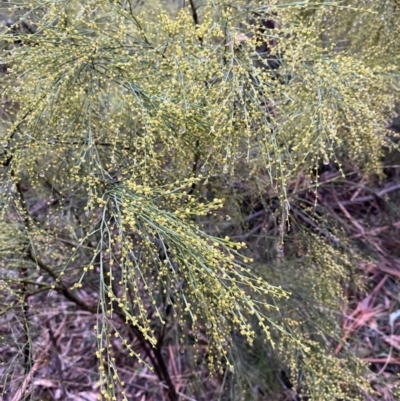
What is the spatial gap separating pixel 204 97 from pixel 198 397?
1710mm

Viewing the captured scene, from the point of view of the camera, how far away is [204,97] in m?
1.25

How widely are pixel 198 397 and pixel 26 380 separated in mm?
1083

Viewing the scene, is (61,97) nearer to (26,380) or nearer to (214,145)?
(214,145)

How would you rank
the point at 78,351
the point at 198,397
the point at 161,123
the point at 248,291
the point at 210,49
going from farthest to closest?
the point at 78,351 < the point at 198,397 < the point at 248,291 < the point at 210,49 < the point at 161,123

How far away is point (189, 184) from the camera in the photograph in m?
1.06

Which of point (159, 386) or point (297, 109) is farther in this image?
point (159, 386)

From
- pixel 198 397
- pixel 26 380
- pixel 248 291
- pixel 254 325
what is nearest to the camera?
pixel 26 380

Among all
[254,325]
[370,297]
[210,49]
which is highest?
[210,49]

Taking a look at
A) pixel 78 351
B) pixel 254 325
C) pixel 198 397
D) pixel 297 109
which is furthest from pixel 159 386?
pixel 297 109

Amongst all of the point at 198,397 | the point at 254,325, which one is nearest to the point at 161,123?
the point at 254,325

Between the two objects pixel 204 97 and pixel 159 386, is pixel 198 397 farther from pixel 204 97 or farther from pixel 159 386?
pixel 204 97

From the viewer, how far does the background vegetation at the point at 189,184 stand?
1184mm

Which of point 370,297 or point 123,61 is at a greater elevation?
point 123,61

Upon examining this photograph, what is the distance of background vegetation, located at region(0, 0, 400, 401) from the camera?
3.88 feet
